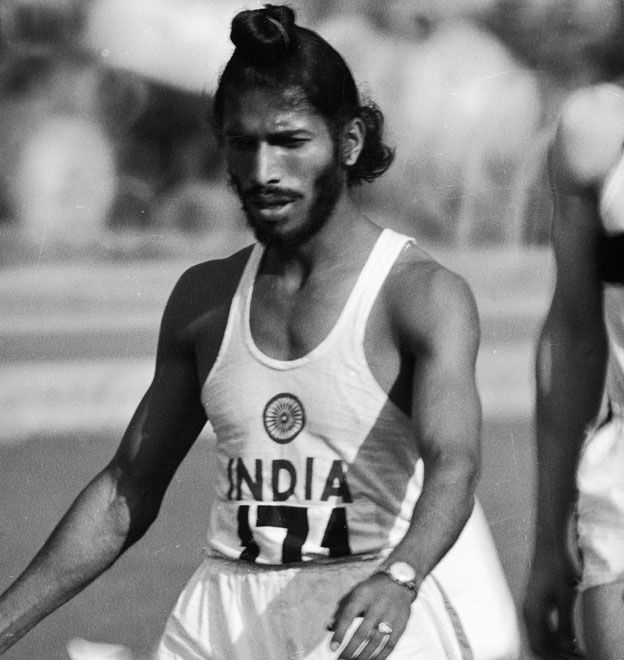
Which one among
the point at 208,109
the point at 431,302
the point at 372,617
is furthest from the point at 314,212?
the point at 208,109

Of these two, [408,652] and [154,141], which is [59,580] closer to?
[408,652]

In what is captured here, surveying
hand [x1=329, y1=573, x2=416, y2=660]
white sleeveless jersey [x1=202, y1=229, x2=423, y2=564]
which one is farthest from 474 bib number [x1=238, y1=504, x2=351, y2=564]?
hand [x1=329, y1=573, x2=416, y2=660]

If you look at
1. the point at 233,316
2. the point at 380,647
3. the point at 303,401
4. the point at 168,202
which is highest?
the point at 168,202

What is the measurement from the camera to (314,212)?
2615mm

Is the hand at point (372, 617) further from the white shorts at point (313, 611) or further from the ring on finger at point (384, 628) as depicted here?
the white shorts at point (313, 611)

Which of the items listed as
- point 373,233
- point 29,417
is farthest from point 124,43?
point 373,233

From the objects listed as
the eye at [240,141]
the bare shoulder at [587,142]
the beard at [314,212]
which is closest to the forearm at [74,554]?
the beard at [314,212]

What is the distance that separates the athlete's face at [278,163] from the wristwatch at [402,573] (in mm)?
729

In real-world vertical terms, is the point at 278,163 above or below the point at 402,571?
above

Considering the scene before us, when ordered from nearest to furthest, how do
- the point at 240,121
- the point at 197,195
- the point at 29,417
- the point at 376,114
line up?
1. the point at 240,121
2. the point at 376,114
3. the point at 197,195
4. the point at 29,417

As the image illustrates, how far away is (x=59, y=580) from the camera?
2.73m

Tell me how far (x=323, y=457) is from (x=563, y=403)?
1.36 feet

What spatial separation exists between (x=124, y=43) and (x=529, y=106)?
3.40 feet

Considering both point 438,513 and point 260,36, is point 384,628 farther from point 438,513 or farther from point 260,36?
point 260,36
